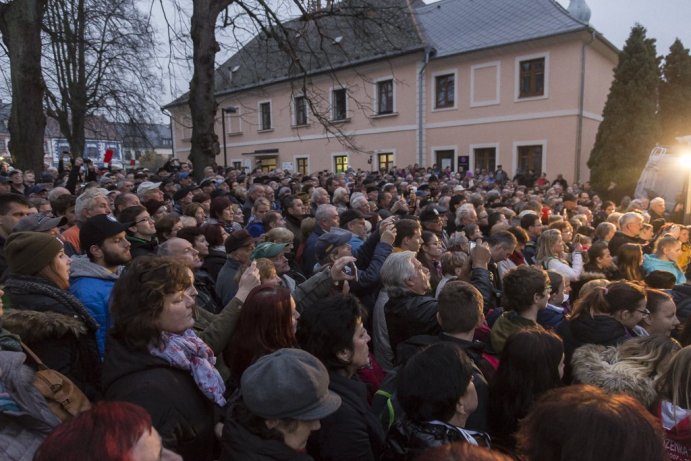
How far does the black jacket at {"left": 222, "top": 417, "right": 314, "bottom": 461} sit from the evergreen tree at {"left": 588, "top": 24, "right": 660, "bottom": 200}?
1923 cm

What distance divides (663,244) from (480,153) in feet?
53.8

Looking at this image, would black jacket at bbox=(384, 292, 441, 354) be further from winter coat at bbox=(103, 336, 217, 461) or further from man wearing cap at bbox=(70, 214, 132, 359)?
man wearing cap at bbox=(70, 214, 132, 359)

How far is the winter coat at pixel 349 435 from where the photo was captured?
5.95ft

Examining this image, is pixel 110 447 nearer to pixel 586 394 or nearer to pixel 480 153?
pixel 586 394

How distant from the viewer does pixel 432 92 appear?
2188 centimetres

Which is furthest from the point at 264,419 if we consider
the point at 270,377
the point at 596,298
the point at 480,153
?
the point at 480,153

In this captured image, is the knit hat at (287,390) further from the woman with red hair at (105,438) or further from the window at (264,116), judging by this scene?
the window at (264,116)

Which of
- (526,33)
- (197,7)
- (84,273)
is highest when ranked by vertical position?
(526,33)

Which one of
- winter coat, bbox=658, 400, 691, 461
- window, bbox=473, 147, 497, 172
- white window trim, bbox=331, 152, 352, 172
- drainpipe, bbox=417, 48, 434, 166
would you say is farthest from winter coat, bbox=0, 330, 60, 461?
white window trim, bbox=331, 152, 352, 172

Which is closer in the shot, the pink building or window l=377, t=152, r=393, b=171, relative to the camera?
the pink building

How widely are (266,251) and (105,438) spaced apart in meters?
2.31

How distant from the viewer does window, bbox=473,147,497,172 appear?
20.6m

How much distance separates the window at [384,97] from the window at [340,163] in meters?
3.56

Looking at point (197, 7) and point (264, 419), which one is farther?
point (197, 7)
